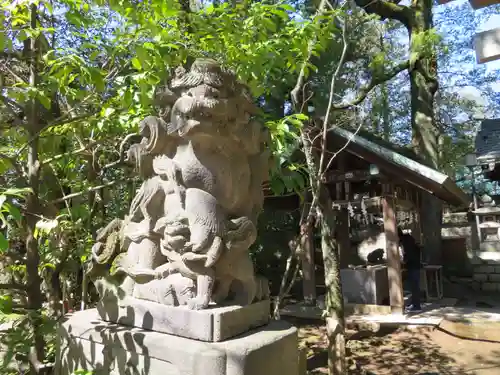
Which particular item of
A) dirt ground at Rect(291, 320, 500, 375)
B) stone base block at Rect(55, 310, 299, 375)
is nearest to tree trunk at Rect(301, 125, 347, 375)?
dirt ground at Rect(291, 320, 500, 375)

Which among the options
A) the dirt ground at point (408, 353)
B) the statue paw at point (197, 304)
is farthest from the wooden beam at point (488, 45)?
the dirt ground at point (408, 353)

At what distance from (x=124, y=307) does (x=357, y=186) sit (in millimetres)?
8283

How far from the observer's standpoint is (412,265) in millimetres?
8789

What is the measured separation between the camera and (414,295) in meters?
8.67

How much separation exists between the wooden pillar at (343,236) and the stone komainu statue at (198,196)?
8.22 meters

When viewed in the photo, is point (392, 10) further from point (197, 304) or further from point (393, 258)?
point (197, 304)

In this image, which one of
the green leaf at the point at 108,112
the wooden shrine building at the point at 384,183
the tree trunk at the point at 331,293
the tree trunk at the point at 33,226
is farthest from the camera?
the wooden shrine building at the point at 384,183

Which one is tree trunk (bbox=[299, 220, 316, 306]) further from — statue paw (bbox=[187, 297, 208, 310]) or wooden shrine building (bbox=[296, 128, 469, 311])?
statue paw (bbox=[187, 297, 208, 310])

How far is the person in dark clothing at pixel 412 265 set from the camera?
8.66 metres

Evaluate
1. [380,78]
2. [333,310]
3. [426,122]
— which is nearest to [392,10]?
[380,78]

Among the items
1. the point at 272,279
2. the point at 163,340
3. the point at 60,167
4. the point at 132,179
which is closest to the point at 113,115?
the point at 132,179

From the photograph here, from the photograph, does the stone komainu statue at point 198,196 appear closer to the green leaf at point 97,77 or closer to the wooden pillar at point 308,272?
the green leaf at point 97,77

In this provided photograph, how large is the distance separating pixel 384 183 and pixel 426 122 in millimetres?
4542

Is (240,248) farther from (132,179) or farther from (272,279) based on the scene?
(272,279)
